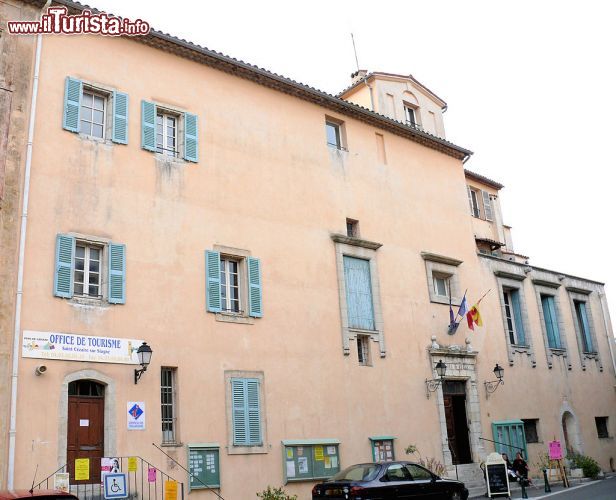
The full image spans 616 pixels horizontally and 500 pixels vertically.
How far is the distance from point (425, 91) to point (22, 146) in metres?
16.3

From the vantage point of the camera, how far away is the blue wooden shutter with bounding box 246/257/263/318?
16.7 metres

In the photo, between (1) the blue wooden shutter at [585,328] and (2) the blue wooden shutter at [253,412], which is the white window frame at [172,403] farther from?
(1) the blue wooden shutter at [585,328]

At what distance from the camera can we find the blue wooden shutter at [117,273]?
14.5 metres

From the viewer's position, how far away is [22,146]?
14.1 meters

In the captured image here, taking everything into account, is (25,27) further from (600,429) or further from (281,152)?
(600,429)

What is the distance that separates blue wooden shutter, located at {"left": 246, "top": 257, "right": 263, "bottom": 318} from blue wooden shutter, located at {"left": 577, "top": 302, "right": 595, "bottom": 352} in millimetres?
16743

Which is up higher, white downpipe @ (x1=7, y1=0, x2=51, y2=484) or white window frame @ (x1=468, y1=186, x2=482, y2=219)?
white window frame @ (x1=468, y1=186, x2=482, y2=219)

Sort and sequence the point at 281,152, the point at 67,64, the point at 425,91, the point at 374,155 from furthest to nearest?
the point at 425,91 → the point at 374,155 → the point at 281,152 → the point at 67,64

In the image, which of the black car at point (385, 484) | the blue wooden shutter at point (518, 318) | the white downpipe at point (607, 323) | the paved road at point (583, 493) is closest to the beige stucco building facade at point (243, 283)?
the blue wooden shutter at point (518, 318)

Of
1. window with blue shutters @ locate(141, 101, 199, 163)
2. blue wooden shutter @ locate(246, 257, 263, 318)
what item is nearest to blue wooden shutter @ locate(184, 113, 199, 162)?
window with blue shutters @ locate(141, 101, 199, 163)

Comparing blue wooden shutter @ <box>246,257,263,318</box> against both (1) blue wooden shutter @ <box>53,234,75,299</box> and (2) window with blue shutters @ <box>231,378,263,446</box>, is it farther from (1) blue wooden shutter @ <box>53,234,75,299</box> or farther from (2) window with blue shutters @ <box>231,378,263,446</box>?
(1) blue wooden shutter @ <box>53,234,75,299</box>

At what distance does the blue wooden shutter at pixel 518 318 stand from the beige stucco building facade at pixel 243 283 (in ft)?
0.46

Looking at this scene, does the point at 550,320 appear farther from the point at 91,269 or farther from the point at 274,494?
the point at 91,269

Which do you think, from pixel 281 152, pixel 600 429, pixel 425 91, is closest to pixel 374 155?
pixel 281 152
